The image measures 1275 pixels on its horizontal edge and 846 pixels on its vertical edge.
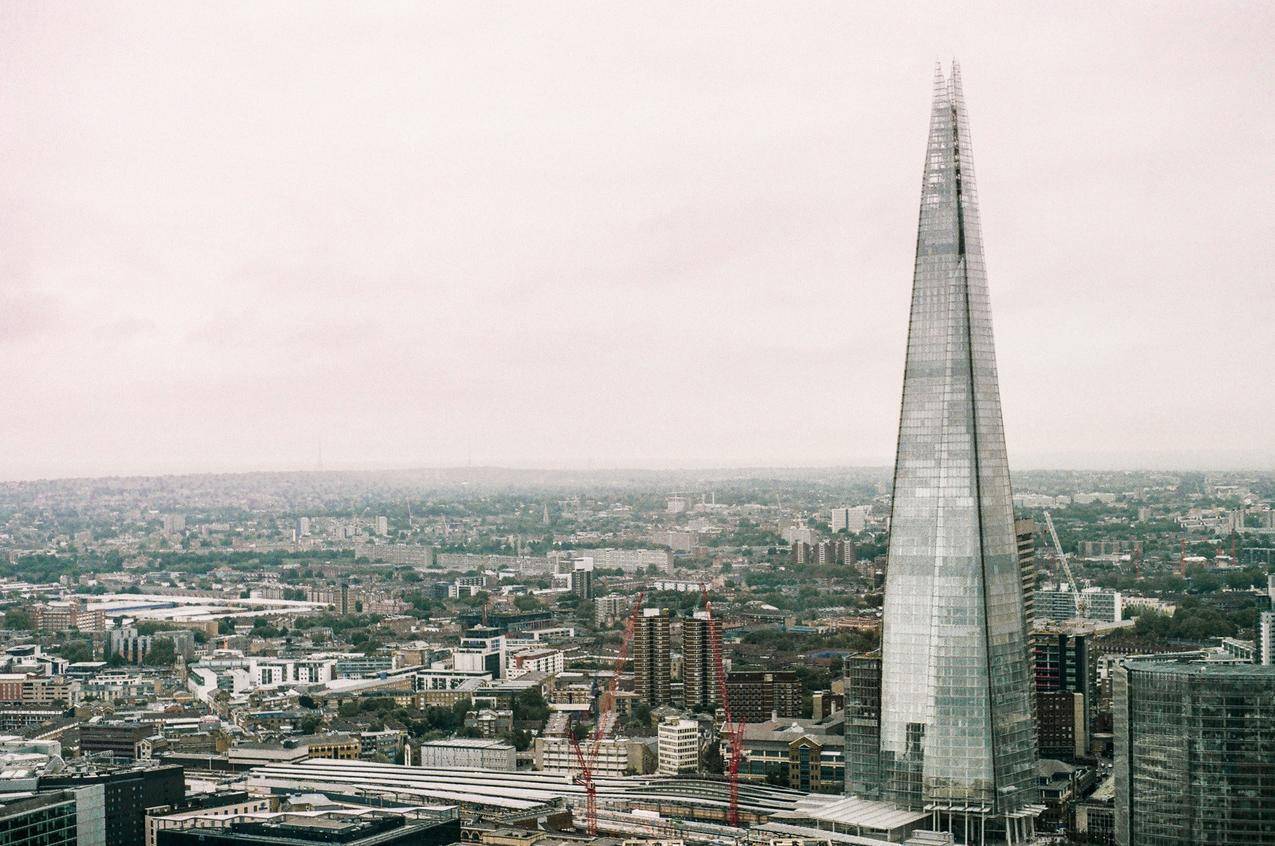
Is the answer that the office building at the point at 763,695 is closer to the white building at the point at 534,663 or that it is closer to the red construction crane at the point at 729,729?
the red construction crane at the point at 729,729

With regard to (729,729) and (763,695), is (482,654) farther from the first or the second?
(729,729)

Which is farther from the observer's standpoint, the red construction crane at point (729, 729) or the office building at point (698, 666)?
the office building at point (698, 666)

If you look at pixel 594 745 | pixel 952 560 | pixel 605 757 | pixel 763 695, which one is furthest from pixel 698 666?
pixel 952 560

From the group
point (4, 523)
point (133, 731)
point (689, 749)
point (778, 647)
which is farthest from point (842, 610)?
point (4, 523)

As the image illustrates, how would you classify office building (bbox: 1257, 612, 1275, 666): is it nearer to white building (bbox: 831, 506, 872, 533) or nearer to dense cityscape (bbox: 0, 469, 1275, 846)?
dense cityscape (bbox: 0, 469, 1275, 846)

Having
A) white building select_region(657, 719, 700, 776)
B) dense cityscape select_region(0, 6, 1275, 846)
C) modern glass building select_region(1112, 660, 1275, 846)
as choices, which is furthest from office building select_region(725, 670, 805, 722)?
modern glass building select_region(1112, 660, 1275, 846)

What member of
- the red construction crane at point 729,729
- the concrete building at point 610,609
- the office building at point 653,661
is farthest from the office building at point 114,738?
the concrete building at point 610,609
